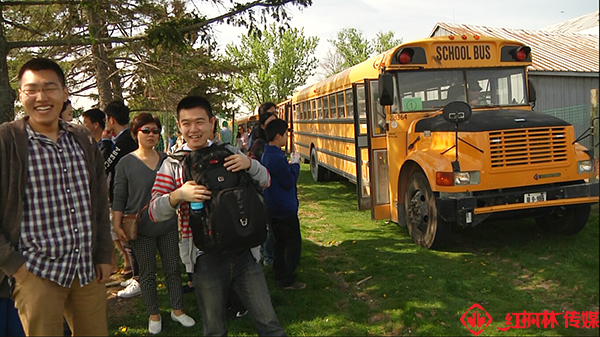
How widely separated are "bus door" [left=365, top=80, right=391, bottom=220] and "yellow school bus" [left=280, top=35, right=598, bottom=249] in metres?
0.01

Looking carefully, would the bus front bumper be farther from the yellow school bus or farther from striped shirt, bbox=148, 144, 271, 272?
striped shirt, bbox=148, 144, 271, 272

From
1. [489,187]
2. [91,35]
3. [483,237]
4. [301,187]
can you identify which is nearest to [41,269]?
[91,35]

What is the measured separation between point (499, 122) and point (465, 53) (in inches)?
54.1

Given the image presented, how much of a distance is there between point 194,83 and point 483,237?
9186 mm

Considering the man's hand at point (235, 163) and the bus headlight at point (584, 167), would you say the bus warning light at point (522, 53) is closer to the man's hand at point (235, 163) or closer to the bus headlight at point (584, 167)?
the bus headlight at point (584, 167)

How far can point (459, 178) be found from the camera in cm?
497

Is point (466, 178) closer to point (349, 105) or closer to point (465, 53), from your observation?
point (465, 53)

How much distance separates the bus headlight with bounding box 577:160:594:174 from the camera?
5.22 metres

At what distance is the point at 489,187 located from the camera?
198 inches

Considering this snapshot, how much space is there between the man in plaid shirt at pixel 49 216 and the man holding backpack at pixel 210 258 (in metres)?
0.40

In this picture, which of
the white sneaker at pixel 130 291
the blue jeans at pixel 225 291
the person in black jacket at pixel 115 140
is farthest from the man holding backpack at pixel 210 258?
the white sneaker at pixel 130 291

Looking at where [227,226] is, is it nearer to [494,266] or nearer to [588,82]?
[494,266]

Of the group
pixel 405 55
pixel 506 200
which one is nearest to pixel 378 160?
pixel 405 55

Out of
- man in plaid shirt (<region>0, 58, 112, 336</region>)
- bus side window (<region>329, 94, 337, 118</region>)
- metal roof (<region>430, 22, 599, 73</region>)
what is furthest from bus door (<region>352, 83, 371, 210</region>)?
metal roof (<region>430, 22, 599, 73</region>)
